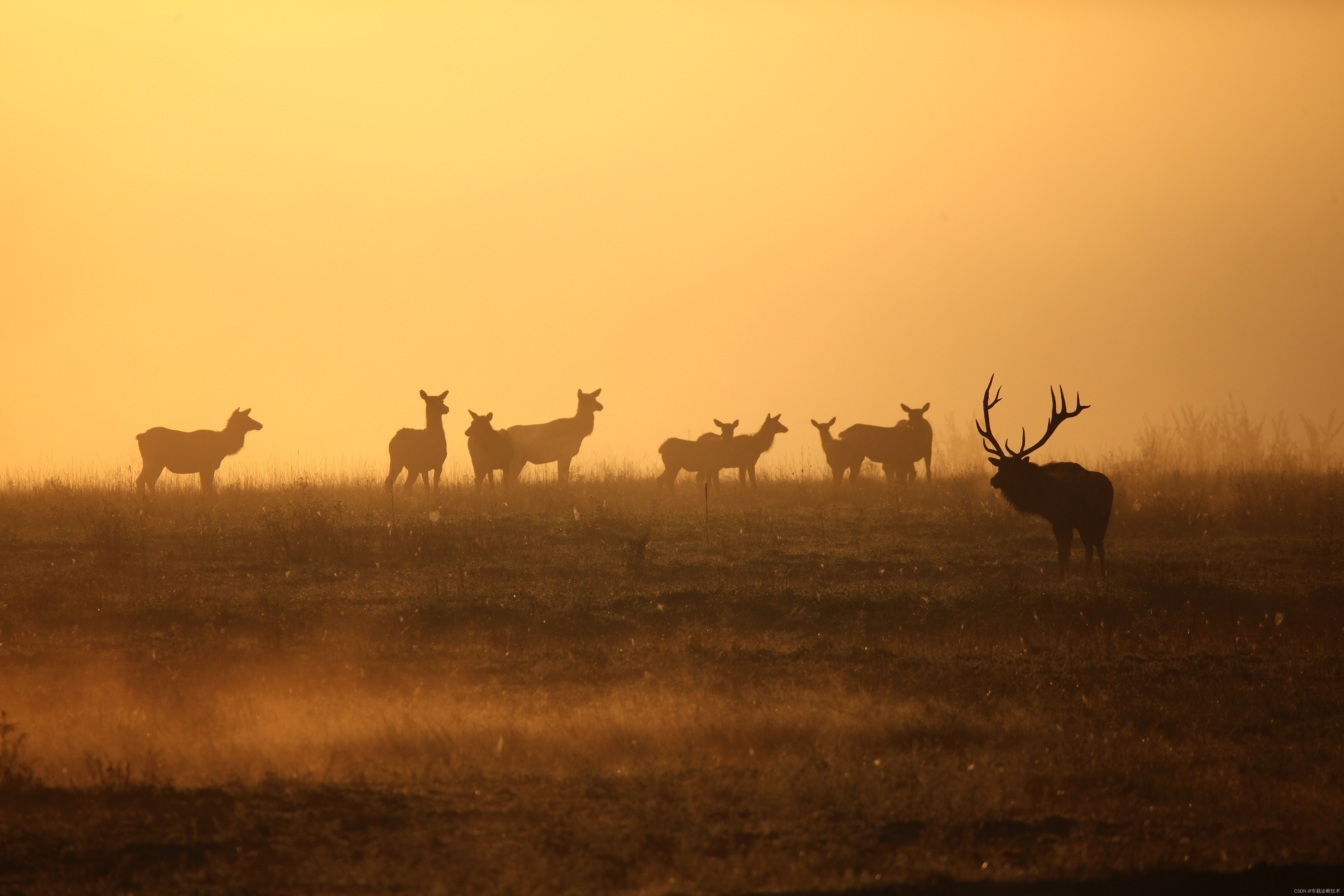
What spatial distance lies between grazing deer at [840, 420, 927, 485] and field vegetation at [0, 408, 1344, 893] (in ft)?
17.5

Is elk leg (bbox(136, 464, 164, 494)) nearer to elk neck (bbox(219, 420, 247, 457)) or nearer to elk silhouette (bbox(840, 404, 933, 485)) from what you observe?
elk neck (bbox(219, 420, 247, 457))

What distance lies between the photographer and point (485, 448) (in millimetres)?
22266

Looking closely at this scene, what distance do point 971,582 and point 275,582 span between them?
26.3 feet

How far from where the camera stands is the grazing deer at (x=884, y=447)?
2464 cm

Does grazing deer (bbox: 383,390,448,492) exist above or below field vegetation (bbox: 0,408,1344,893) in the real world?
above

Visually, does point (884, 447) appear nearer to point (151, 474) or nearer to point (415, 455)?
point (415, 455)

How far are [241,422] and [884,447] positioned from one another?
43.3 feet

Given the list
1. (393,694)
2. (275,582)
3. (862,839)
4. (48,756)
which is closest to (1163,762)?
(862,839)

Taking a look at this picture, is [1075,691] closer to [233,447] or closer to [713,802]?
[713,802]

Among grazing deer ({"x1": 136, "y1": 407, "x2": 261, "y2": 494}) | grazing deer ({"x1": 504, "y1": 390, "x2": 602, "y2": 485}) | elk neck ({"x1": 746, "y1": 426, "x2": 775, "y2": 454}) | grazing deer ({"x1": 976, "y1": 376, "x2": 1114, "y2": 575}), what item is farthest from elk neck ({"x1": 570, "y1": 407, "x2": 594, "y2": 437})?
grazing deer ({"x1": 976, "y1": 376, "x2": 1114, "y2": 575})

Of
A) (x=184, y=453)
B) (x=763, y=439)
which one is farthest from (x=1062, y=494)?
(x=184, y=453)

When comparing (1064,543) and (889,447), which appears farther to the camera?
(889,447)

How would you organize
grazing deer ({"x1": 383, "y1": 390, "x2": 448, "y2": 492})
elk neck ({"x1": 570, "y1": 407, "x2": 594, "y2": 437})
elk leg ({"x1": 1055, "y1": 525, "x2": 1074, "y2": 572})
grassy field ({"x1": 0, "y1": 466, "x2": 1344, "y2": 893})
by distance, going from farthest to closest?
elk neck ({"x1": 570, "y1": 407, "x2": 594, "y2": 437}), grazing deer ({"x1": 383, "y1": 390, "x2": 448, "y2": 492}), elk leg ({"x1": 1055, "y1": 525, "x2": 1074, "y2": 572}), grassy field ({"x1": 0, "y1": 466, "x2": 1344, "y2": 893})

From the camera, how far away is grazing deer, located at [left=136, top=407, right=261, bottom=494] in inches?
866
